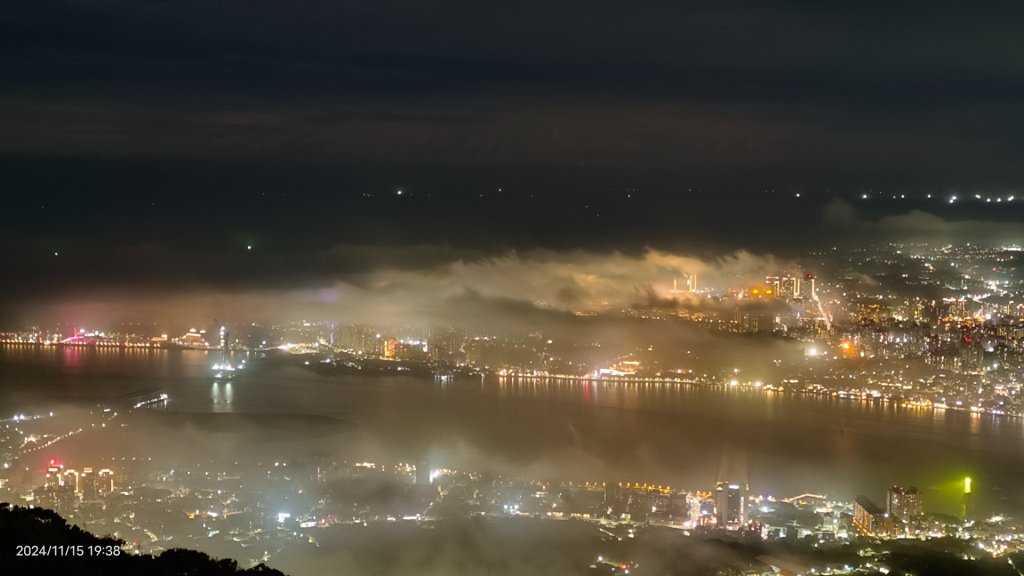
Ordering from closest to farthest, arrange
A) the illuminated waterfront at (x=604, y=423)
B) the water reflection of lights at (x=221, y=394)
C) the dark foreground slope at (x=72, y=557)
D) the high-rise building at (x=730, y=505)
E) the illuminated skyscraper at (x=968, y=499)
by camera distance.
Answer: the dark foreground slope at (x=72, y=557), the high-rise building at (x=730, y=505), the illuminated skyscraper at (x=968, y=499), the illuminated waterfront at (x=604, y=423), the water reflection of lights at (x=221, y=394)

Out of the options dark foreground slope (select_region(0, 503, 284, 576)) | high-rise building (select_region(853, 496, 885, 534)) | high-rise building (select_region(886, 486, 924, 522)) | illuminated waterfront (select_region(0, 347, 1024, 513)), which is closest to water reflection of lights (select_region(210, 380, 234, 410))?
illuminated waterfront (select_region(0, 347, 1024, 513))

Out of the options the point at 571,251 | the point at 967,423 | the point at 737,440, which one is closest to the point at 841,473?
the point at 737,440

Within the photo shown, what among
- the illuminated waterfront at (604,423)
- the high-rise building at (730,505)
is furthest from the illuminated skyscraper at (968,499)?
the high-rise building at (730,505)

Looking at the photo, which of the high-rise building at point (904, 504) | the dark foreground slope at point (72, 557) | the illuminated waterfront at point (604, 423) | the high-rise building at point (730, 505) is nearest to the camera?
the dark foreground slope at point (72, 557)

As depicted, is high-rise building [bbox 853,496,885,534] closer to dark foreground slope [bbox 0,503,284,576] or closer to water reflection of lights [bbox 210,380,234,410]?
dark foreground slope [bbox 0,503,284,576]

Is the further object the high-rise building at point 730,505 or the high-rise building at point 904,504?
the high-rise building at point 904,504

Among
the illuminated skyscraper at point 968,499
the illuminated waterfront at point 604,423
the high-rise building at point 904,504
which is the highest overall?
the illuminated waterfront at point 604,423

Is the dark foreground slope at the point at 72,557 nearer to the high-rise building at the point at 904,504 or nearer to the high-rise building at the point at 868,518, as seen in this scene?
the high-rise building at the point at 868,518

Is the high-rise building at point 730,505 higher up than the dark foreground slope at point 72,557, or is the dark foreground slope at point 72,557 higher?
the dark foreground slope at point 72,557
